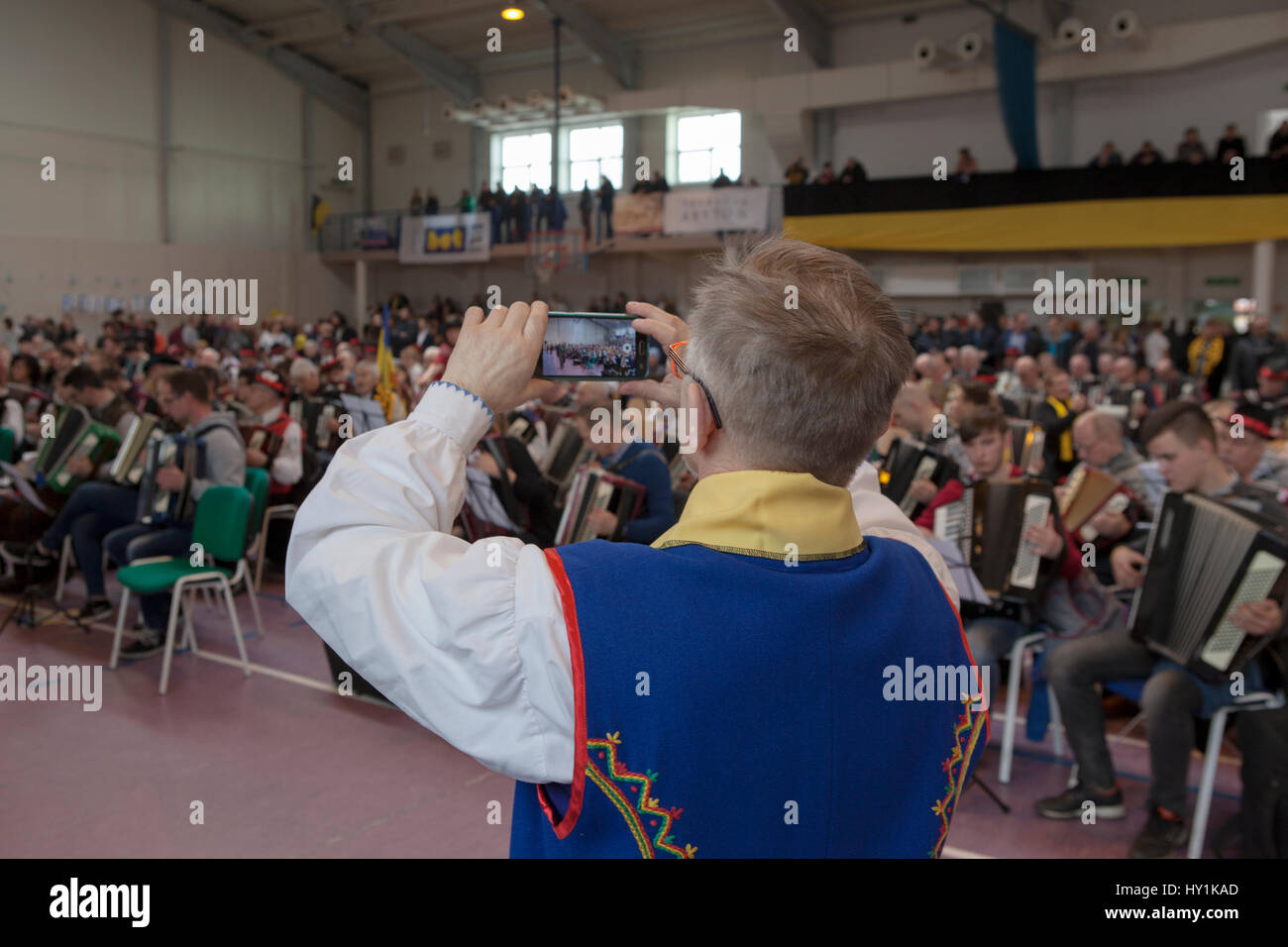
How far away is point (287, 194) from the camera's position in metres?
24.4

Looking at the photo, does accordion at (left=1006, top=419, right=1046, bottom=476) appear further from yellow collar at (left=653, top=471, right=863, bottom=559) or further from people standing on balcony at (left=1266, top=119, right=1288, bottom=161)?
people standing on balcony at (left=1266, top=119, right=1288, bottom=161)

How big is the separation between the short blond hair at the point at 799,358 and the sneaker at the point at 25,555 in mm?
7102

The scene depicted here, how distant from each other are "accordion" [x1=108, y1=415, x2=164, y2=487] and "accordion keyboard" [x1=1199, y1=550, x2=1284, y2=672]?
5887 millimetres

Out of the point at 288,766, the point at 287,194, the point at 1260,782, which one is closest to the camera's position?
the point at 1260,782

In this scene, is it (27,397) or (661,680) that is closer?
(661,680)

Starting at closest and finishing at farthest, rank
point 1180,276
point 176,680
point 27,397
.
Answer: point 176,680
point 27,397
point 1180,276

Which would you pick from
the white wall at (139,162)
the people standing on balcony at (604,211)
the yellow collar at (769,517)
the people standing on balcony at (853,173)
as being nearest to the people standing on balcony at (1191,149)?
the people standing on balcony at (853,173)

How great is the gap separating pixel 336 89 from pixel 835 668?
88.2ft

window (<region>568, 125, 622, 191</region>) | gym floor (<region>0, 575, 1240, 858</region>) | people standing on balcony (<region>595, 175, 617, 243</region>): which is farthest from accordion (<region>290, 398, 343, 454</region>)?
window (<region>568, 125, 622, 191</region>)

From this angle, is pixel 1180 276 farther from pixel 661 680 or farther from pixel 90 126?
pixel 90 126

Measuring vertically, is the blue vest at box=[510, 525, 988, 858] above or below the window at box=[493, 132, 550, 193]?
below

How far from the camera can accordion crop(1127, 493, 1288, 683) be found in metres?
3.46
